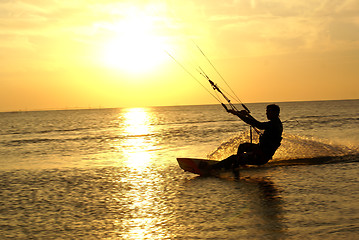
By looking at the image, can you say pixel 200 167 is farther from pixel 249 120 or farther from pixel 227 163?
pixel 249 120

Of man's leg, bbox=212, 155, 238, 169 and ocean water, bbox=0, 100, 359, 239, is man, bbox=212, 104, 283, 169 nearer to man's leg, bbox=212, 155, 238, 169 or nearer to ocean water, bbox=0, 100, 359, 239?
man's leg, bbox=212, 155, 238, 169

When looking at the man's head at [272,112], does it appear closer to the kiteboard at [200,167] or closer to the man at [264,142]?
the man at [264,142]

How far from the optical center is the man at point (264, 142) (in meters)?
12.6

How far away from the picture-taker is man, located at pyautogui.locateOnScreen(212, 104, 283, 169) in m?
12.6

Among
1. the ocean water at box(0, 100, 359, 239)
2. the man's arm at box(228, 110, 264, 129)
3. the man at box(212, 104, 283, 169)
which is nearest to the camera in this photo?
the ocean water at box(0, 100, 359, 239)

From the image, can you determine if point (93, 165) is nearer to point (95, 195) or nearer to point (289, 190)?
point (95, 195)

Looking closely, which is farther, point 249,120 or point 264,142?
point 264,142

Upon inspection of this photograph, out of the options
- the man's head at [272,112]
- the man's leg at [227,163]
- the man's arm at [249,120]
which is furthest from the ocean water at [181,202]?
the man's head at [272,112]

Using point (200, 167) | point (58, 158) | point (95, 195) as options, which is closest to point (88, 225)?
point (95, 195)

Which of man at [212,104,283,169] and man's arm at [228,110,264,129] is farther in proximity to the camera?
man at [212,104,283,169]

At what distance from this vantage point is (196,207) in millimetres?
9203

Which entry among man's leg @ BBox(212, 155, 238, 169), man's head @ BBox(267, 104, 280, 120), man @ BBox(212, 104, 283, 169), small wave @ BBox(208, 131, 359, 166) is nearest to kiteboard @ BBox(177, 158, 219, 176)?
man's leg @ BBox(212, 155, 238, 169)

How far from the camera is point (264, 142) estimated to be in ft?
41.9

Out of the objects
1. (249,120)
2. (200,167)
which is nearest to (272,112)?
(249,120)
